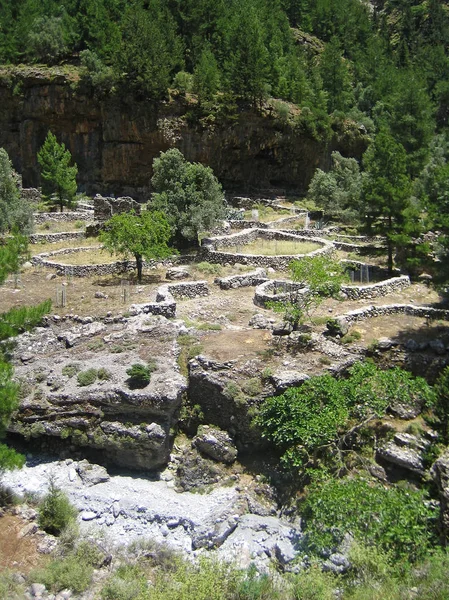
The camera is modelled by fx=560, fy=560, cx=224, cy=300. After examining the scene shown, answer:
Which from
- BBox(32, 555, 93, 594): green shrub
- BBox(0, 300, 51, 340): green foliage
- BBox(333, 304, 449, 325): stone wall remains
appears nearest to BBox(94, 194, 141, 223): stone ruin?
BBox(333, 304, 449, 325): stone wall remains

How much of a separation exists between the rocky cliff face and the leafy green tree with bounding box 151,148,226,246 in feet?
60.5

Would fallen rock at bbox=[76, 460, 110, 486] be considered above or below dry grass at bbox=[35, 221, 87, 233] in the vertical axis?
below

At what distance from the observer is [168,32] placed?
58.6 m

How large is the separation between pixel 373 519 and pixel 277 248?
23446mm

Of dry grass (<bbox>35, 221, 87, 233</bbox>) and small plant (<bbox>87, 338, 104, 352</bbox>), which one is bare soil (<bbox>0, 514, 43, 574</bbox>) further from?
dry grass (<bbox>35, 221, 87, 233</bbox>)

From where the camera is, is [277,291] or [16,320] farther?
[277,291]

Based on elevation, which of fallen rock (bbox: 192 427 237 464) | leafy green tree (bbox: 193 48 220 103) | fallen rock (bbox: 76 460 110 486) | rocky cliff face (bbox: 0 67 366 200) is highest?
leafy green tree (bbox: 193 48 220 103)

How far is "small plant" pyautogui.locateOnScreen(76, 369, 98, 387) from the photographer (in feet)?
59.5

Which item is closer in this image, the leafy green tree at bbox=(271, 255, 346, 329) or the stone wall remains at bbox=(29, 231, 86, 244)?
the leafy green tree at bbox=(271, 255, 346, 329)

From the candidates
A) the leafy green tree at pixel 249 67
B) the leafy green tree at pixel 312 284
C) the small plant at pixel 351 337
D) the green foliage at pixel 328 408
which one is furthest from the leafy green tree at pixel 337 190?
the green foliage at pixel 328 408

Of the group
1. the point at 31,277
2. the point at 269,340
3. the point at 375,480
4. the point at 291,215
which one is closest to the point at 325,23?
the point at 291,215

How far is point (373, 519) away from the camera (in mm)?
13703

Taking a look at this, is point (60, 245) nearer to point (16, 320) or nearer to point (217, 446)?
point (16, 320)

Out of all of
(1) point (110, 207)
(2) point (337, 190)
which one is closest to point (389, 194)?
(2) point (337, 190)
